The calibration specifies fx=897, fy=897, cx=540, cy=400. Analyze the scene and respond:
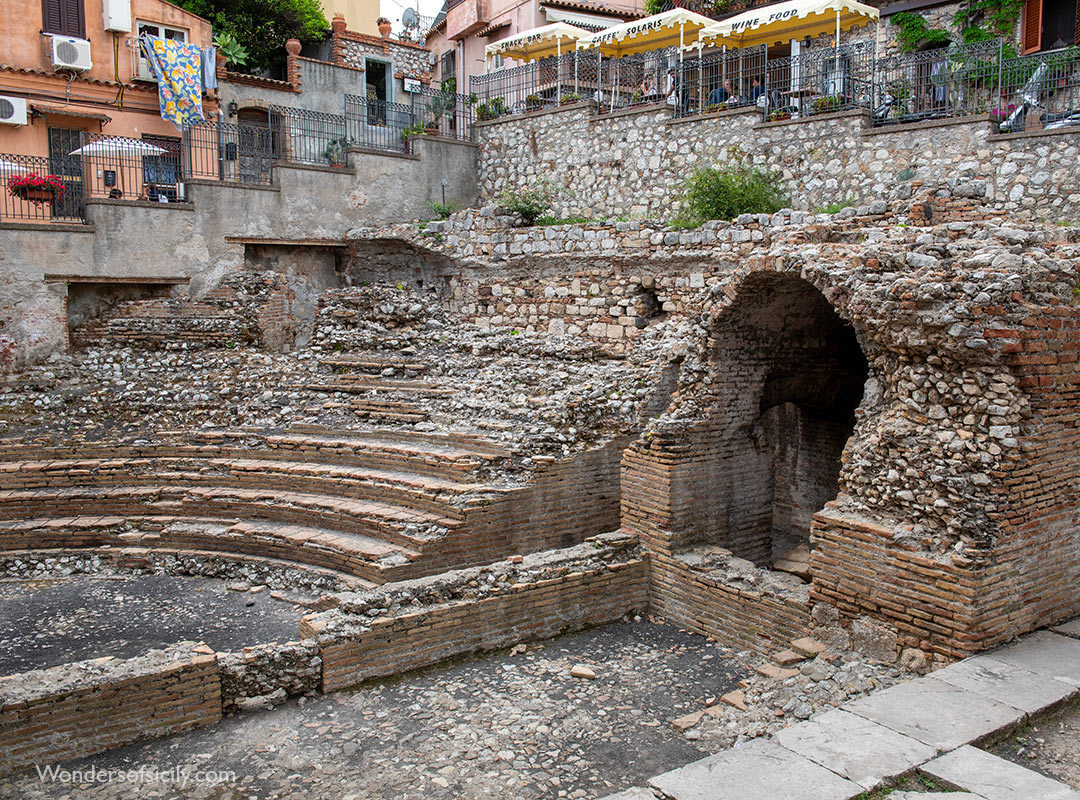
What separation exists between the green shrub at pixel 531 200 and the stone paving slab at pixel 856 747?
1066cm

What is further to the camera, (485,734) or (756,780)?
A: (485,734)

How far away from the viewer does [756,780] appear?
14.6 ft

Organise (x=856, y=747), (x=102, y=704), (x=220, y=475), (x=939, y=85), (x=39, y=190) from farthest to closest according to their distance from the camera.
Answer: (x=39, y=190), (x=939, y=85), (x=220, y=475), (x=102, y=704), (x=856, y=747)

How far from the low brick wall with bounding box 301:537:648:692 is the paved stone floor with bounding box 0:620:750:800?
0.58 ft

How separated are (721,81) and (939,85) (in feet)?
12.9

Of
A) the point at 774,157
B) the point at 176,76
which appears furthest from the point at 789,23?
the point at 176,76

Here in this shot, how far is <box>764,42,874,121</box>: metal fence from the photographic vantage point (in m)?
13.4

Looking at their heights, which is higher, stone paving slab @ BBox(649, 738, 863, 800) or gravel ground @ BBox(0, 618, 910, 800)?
stone paving slab @ BBox(649, 738, 863, 800)

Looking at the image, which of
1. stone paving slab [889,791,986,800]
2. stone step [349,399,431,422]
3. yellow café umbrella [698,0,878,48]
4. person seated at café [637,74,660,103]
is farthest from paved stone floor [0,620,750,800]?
yellow café umbrella [698,0,878,48]

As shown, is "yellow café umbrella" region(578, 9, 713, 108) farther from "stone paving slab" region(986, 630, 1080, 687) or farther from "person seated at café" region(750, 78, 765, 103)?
"stone paving slab" region(986, 630, 1080, 687)

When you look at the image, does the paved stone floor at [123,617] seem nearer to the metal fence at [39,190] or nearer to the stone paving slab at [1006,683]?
the stone paving slab at [1006,683]

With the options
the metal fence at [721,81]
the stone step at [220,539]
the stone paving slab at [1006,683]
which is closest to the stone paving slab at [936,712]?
the stone paving slab at [1006,683]

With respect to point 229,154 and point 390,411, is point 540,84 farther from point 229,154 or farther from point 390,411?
point 390,411

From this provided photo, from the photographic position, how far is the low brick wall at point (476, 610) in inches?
259
